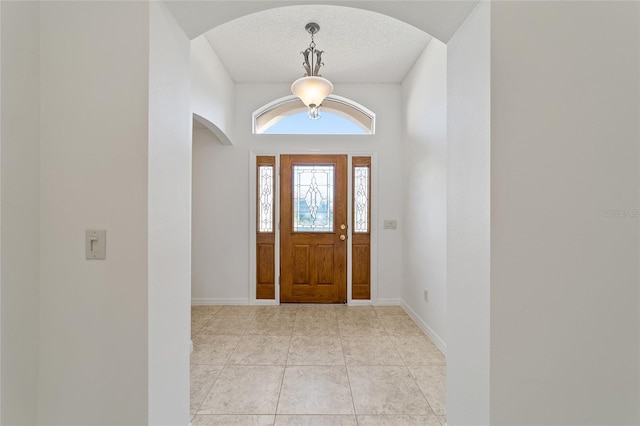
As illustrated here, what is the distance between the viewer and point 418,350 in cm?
284

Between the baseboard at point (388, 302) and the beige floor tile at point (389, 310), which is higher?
the baseboard at point (388, 302)

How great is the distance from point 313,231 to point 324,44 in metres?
2.24

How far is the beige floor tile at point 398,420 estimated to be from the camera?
184cm

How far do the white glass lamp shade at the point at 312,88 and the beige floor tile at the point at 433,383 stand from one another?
246 cm

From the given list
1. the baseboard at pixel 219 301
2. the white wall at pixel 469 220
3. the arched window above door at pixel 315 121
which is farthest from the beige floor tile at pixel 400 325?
the arched window above door at pixel 315 121

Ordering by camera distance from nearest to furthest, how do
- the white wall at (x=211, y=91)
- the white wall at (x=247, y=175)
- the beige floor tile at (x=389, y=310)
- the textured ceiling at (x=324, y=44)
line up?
the textured ceiling at (x=324, y=44) < the white wall at (x=211, y=91) < the beige floor tile at (x=389, y=310) < the white wall at (x=247, y=175)

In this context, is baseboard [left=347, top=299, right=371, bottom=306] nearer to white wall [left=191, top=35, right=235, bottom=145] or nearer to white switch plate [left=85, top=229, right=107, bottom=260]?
white wall [left=191, top=35, right=235, bottom=145]

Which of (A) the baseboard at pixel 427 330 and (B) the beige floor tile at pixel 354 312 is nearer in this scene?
(A) the baseboard at pixel 427 330

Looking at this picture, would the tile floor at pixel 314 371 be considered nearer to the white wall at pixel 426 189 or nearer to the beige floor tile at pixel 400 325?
the beige floor tile at pixel 400 325

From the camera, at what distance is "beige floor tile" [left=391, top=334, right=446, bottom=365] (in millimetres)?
2623

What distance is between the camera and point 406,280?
398cm

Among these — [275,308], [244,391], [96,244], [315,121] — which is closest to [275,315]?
[275,308]
